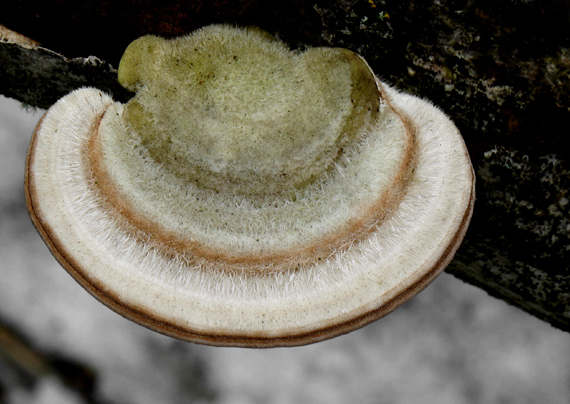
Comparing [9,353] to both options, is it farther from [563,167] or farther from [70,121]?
[563,167]

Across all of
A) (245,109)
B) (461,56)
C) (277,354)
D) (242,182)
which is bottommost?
(277,354)

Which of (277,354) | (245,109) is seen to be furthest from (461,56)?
(277,354)

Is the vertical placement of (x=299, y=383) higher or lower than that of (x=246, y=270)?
lower

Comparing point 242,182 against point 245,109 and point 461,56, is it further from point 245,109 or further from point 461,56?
point 461,56

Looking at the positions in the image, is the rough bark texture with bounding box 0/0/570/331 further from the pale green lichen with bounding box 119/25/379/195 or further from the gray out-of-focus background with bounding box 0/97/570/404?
the gray out-of-focus background with bounding box 0/97/570/404

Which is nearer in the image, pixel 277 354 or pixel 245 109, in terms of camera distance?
pixel 245 109

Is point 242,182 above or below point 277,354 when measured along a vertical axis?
above

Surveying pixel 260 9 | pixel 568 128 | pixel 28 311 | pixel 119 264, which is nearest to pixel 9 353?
pixel 28 311
